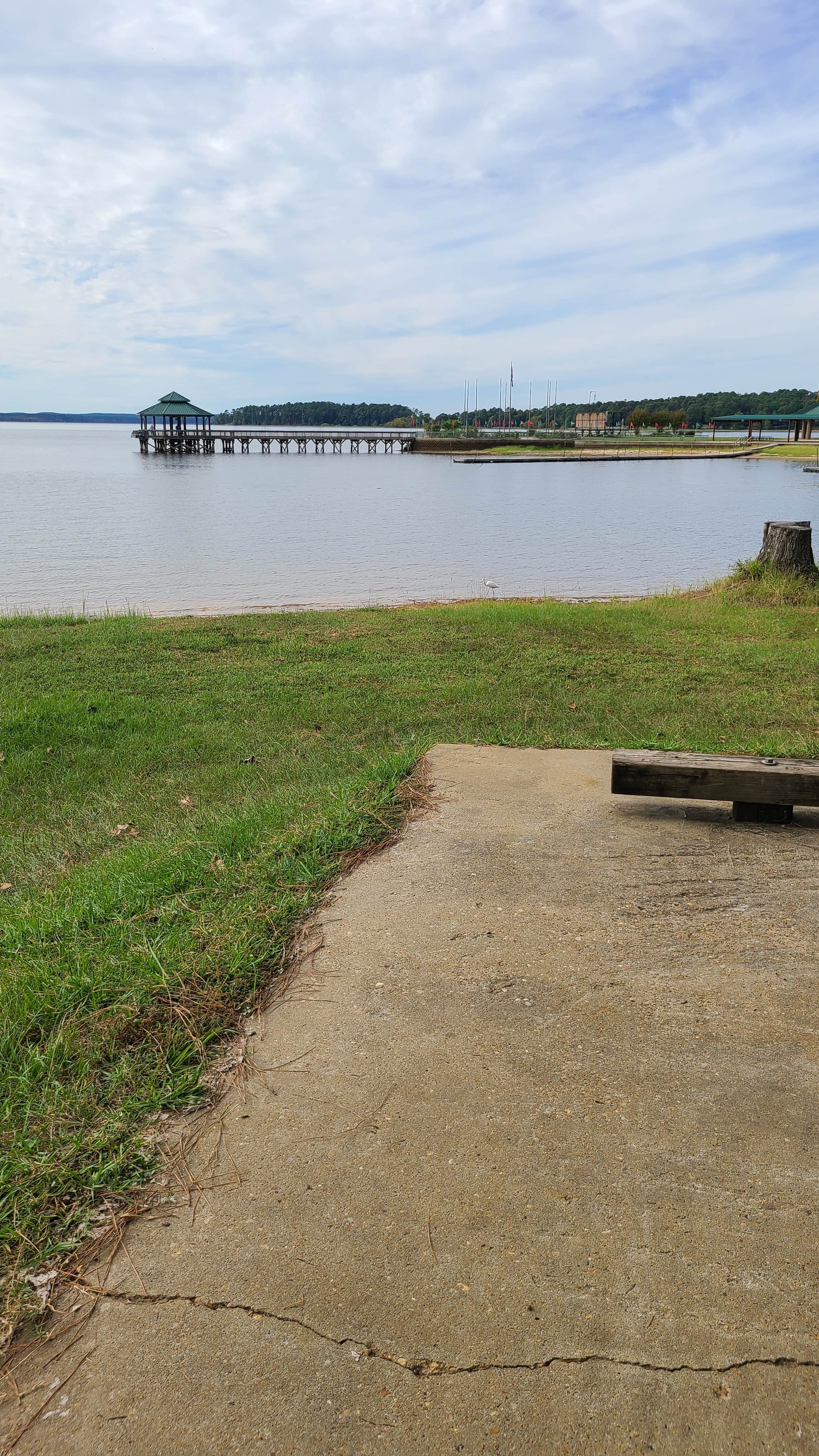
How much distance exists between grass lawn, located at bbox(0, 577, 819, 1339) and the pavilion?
110 meters

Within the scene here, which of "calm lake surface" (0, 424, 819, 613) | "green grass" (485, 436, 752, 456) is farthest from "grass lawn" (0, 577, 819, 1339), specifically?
"green grass" (485, 436, 752, 456)

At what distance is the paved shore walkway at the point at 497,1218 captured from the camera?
181cm

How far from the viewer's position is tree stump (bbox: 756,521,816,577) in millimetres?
11945

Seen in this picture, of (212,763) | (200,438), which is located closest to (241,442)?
(200,438)

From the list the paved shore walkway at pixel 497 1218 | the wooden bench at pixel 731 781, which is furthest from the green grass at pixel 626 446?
the paved shore walkway at pixel 497 1218

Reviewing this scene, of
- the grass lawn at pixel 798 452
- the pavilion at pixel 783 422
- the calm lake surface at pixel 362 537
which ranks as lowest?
the calm lake surface at pixel 362 537

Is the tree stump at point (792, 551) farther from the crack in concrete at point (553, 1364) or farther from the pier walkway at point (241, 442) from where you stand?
the pier walkway at point (241, 442)

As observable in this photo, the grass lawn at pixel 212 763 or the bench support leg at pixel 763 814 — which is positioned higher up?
the bench support leg at pixel 763 814

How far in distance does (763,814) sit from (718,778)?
295 millimetres

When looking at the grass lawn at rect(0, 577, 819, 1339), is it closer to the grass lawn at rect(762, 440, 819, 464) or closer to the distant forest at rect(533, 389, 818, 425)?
the grass lawn at rect(762, 440, 819, 464)

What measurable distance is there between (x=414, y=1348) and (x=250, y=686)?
6.87 metres

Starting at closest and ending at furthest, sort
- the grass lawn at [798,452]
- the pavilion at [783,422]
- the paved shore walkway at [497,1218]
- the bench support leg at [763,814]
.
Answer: the paved shore walkway at [497,1218], the bench support leg at [763,814], the grass lawn at [798,452], the pavilion at [783,422]

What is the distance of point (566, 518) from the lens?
3712 cm

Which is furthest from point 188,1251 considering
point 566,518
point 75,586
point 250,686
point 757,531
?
point 566,518
